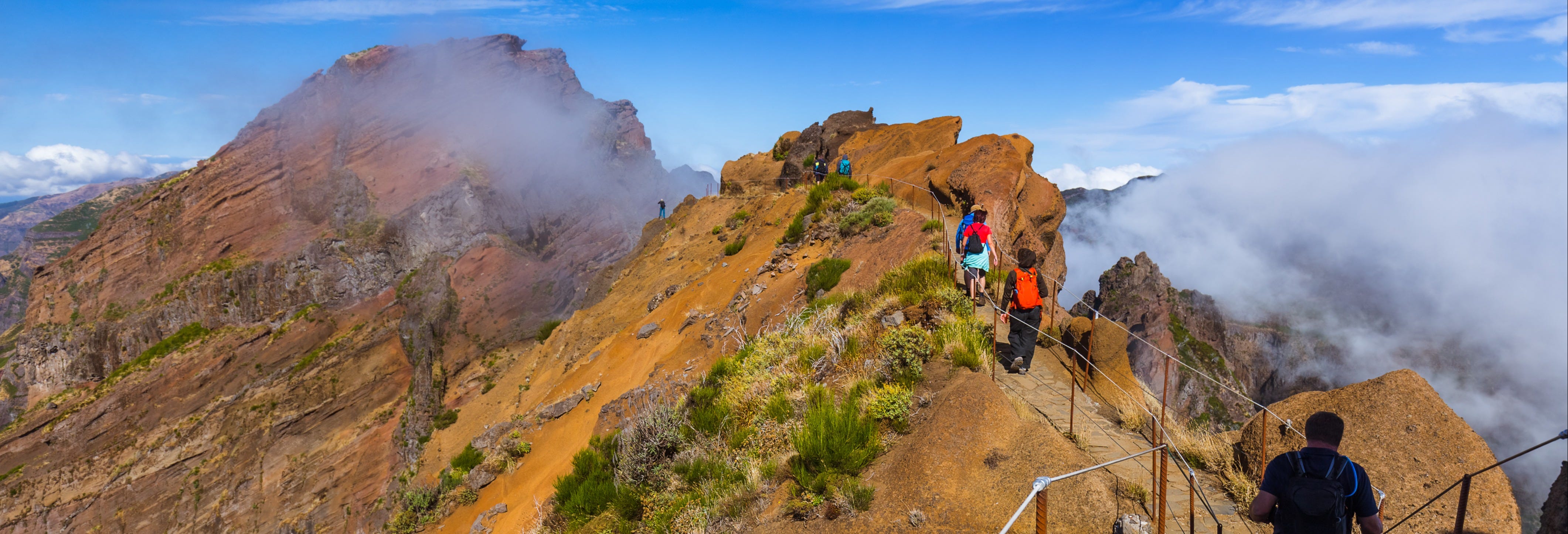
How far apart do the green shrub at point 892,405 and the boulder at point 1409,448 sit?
3.02 metres

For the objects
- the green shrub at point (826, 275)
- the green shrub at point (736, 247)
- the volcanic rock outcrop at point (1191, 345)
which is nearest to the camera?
the green shrub at point (826, 275)

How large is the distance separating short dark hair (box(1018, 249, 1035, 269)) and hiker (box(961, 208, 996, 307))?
1141 millimetres

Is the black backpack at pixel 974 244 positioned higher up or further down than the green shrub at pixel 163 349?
higher up

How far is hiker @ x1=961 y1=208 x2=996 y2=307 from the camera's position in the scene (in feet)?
29.9

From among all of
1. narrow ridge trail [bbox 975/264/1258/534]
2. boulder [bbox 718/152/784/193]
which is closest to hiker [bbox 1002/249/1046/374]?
narrow ridge trail [bbox 975/264/1258/534]

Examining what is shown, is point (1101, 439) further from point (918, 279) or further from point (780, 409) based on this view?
point (918, 279)

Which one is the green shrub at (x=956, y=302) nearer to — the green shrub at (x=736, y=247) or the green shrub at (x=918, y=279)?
the green shrub at (x=918, y=279)

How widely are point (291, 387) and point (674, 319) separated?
4303 cm

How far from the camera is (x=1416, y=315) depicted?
172 m

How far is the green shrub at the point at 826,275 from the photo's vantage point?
42.2 ft

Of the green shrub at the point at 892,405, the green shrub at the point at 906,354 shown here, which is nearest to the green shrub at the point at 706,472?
the green shrub at the point at 892,405

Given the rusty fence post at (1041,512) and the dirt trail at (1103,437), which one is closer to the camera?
the rusty fence post at (1041,512)

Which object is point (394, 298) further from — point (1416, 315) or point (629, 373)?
point (1416, 315)

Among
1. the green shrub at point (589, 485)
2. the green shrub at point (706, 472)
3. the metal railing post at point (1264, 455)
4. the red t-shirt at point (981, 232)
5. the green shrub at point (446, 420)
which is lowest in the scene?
the green shrub at point (446, 420)
